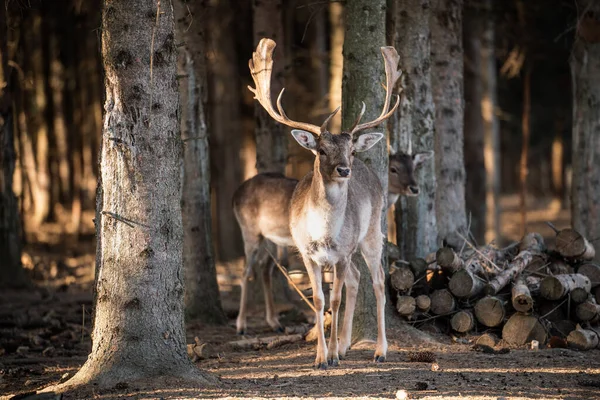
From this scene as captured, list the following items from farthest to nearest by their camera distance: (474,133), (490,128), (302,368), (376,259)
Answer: (490,128) < (474,133) < (376,259) < (302,368)

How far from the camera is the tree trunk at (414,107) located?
35.8ft

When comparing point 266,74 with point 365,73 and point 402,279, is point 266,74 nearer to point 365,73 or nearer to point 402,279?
point 365,73

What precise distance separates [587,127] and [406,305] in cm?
514

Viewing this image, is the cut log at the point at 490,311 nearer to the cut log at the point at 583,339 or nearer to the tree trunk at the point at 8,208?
the cut log at the point at 583,339

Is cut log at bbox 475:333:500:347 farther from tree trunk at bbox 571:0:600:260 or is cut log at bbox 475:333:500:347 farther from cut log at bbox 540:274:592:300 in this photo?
tree trunk at bbox 571:0:600:260

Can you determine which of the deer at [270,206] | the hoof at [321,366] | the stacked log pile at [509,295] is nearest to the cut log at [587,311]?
the stacked log pile at [509,295]

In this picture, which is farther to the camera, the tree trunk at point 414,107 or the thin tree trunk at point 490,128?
the thin tree trunk at point 490,128

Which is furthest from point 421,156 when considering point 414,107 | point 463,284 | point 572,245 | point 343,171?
point 343,171

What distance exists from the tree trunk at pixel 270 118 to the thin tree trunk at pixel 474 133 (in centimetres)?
575

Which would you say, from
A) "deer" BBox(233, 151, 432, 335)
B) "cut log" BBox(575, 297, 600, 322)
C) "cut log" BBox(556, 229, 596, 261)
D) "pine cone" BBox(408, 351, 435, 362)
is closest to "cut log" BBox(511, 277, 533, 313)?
"cut log" BBox(575, 297, 600, 322)

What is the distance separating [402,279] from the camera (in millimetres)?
9461

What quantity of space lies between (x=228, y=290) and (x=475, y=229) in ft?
19.5

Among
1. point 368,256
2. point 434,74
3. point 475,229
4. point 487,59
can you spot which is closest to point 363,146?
point 368,256

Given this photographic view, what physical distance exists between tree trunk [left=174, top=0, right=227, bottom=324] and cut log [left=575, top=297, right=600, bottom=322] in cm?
452
